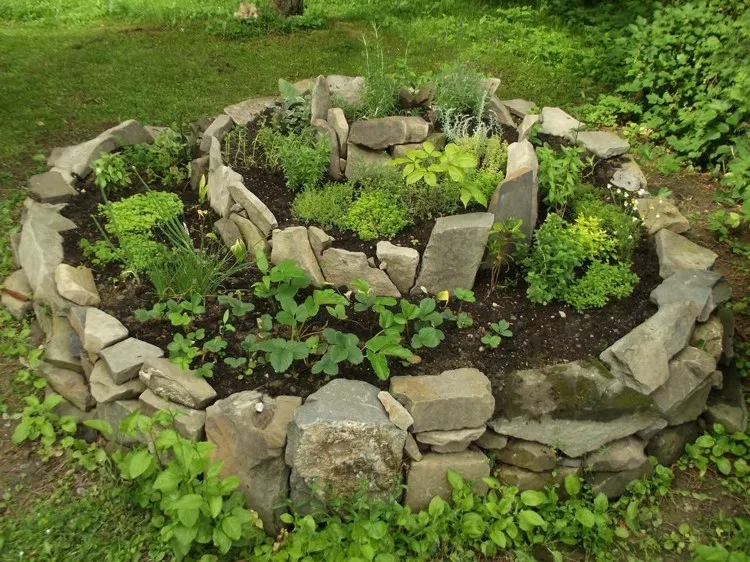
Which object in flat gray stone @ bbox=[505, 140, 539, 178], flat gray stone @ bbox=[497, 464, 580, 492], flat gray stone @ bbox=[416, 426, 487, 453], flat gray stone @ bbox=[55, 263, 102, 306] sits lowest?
flat gray stone @ bbox=[497, 464, 580, 492]

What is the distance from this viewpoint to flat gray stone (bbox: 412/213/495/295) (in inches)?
148

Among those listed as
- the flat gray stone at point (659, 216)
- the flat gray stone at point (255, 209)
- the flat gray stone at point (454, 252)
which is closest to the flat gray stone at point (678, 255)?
the flat gray stone at point (659, 216)

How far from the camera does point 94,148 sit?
499 centimetres

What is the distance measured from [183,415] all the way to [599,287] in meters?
2.43

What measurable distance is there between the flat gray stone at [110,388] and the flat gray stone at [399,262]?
1495 mm

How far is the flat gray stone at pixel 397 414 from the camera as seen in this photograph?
10.3 feet

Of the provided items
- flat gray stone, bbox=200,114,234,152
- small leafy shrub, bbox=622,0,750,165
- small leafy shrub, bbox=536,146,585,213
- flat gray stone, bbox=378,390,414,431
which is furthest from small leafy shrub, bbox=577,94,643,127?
flat gray stone, bbox=378,390,414,431

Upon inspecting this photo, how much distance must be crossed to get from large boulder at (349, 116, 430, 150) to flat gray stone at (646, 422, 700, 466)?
240 cm

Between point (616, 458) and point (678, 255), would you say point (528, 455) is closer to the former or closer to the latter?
point (616, 458)

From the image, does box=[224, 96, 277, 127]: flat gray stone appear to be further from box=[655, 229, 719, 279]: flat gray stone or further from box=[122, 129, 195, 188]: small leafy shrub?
box=[655, 229, 719, 279]: flat gray stone

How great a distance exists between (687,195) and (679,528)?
2899mm

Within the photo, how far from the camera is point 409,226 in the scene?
414cm

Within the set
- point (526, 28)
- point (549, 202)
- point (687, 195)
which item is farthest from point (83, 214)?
point (526, 28)

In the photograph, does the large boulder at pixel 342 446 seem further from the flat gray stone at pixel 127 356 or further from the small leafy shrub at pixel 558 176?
the small leafy shrub at pixel 558 176
